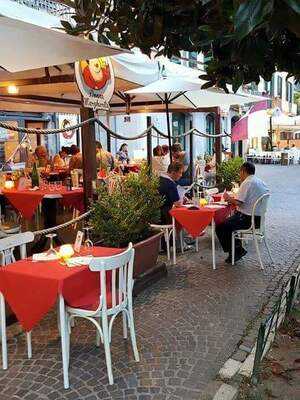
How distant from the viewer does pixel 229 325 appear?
4793 mm

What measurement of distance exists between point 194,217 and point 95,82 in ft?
7.83

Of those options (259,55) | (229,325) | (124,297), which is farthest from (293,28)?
(229,325)

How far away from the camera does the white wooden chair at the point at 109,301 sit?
3.65 meters

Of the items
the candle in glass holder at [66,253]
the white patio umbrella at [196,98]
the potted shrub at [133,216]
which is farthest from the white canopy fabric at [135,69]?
the candle in glass holder at [66,253]

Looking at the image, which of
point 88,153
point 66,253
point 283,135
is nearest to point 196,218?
point 88,153

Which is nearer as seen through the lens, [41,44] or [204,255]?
[41,44]

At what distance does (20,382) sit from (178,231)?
429 cm

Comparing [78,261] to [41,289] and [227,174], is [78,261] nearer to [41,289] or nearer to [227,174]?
[41,289]

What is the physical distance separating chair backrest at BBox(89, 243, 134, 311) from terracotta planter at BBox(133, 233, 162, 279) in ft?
4.88

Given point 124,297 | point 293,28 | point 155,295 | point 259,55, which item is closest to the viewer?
point 293,28

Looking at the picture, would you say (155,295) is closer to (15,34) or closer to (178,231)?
(178,231)

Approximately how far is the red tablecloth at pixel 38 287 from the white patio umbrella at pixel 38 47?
2.02 m

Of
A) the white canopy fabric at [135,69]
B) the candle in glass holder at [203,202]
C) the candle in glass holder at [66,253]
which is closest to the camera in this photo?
the candle in glass holder at [66,253]

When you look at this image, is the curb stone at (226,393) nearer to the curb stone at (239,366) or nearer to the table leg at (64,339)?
the curb stone at (239,366)
